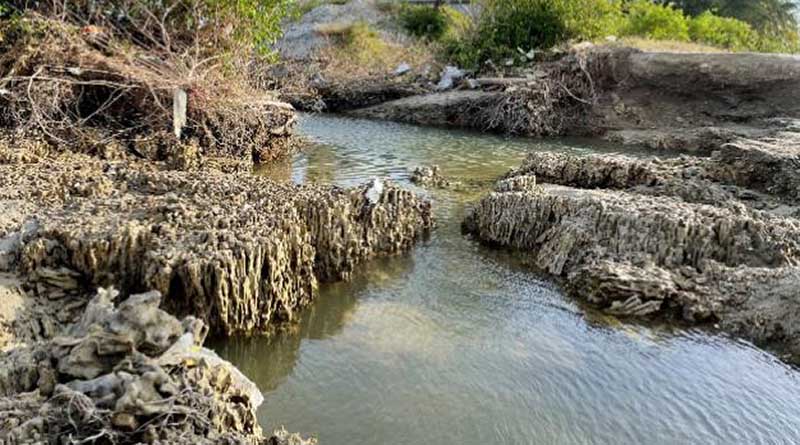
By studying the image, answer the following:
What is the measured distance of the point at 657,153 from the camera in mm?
17906

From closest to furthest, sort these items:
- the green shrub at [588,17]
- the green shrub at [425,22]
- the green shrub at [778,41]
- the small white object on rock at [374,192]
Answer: the small white object on rock at [374,192] → the green shrub at [588,17] → the green shrub at [778,41] → the green shrub at [425,22]

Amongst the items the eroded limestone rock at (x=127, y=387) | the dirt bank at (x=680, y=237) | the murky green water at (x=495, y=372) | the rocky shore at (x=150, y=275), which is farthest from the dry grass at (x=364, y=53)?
the eroded limestone rock at (x=127, y=387)

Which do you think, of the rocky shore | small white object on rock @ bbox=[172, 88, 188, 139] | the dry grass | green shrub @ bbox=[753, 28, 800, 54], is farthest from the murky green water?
green shrub @ bbox=[753, 28, 800, 54]

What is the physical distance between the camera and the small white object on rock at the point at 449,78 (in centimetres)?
2339

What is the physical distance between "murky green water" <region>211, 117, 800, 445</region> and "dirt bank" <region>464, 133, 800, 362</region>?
13.6 inches

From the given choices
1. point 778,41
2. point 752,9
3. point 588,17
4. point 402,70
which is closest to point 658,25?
point 588,17

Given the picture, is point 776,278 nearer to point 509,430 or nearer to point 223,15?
Answer: point 509,430

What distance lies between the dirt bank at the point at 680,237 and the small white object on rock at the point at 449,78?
42.2ft

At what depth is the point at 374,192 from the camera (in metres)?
8.56

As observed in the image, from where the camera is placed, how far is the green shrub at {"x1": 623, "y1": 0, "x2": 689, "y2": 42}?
26281mm

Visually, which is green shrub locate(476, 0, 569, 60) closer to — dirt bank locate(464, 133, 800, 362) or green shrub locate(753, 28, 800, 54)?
green shrub locate(753, 28, 800, 54)

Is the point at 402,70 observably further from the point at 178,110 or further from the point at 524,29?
the point at 178,110

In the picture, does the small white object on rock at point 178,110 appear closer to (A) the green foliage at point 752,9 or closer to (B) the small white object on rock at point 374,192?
(B) the small white object on rock at point 374,192

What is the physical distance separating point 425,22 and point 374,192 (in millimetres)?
25412
